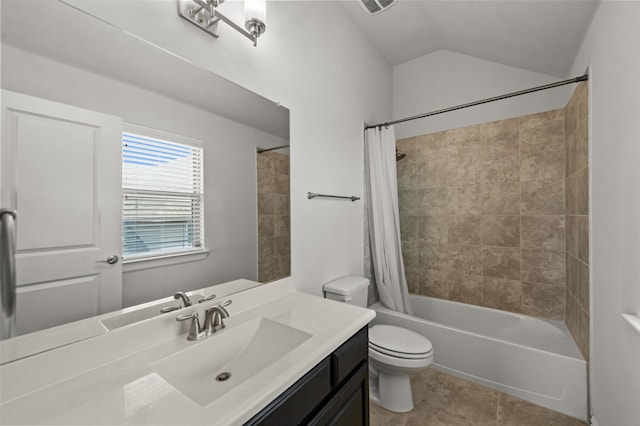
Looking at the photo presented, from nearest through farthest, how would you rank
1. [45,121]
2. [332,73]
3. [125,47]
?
[45,121] < [125,47] < [332,73]

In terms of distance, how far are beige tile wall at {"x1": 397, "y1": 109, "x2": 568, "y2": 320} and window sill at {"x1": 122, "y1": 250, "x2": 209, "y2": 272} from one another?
2289mm

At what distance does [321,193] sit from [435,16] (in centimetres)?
175

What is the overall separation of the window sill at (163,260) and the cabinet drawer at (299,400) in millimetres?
597

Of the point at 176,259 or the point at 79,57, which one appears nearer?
the point at 79,57

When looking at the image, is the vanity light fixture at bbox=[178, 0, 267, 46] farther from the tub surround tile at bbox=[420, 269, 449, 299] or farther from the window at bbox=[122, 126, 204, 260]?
the tub surround tile at bbox=[420, 269, 449, 299]

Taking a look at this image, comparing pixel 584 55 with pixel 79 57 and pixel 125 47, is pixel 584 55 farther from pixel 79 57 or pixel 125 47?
pixel 79 57

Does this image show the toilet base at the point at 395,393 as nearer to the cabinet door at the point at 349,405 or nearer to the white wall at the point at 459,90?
the cabinet door at the point at 349,405

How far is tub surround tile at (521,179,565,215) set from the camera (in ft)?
6.83

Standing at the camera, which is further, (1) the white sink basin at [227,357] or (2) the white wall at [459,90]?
(2) the white wall at [459,90]

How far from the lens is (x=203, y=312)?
102 centimetres

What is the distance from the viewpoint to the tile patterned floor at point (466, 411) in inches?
59.9

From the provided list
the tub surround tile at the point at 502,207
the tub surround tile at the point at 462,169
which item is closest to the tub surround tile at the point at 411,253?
the tub surround tile at the point at 502,207

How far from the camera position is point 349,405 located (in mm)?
976

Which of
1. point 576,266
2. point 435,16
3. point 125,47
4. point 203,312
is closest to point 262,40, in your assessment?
point 125,47
